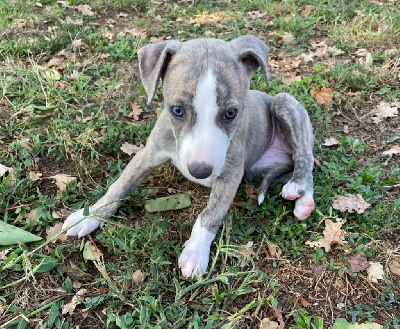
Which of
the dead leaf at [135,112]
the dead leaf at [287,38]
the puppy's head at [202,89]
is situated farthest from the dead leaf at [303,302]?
the dead leaf at [287,38]

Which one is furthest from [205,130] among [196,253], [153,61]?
[196,253]

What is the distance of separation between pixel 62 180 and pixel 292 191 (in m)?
2.30

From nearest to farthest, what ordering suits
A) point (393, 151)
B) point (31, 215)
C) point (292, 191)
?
point (31, 215)
point (292, 191)
point (393, 151)

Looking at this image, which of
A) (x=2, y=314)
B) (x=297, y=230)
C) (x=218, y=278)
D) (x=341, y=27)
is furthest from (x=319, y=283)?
(x=341, y=27)

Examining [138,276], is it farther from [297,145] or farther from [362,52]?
[362,52]

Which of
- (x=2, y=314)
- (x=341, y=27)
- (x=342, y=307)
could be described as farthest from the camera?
(x=341, y=27)

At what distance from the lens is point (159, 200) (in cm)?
363

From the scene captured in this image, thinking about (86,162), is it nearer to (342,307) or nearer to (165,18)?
(342,307)

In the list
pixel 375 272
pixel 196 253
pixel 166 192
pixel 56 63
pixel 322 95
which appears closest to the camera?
pixel 196 253

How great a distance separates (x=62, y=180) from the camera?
3.72m

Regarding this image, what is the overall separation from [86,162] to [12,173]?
0.72 m

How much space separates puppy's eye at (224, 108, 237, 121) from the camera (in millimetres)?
2926

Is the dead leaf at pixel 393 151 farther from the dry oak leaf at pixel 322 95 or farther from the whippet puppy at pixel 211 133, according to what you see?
the whippet puppy at pixel 211 133

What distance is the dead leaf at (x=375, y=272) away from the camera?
3097 mm
